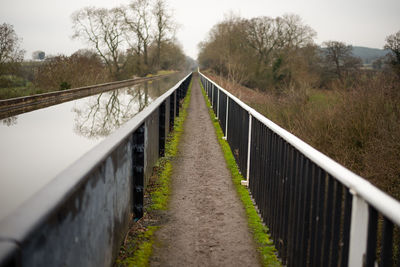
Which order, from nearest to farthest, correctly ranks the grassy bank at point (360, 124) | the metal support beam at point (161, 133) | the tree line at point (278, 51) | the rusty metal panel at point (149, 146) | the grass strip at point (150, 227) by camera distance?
the grass strip at point (150, 227), the rusty metal panel at point (149, 146), the metal support beam at point (161, 133), the grassy bank at point (360, 124), the tree line at point (278, 51)

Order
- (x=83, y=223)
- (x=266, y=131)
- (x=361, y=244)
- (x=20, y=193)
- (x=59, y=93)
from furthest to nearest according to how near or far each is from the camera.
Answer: (x=59, y=93) < (x=20, y=193) < (x=266, y=131) < (x=83, y=223) < (x=361, y=244)

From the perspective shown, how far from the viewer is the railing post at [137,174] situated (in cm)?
427

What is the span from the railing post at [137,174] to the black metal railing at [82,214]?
11 millimetres

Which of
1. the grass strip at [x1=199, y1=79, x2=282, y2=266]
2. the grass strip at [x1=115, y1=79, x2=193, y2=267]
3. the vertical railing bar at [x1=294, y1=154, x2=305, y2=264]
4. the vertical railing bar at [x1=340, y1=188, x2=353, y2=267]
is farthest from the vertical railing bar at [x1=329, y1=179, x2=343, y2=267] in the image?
the grass strip at [x1=115, y1=79, x2=193, y2=267]

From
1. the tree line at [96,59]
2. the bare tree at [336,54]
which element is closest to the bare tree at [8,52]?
the tree line at [96,59]

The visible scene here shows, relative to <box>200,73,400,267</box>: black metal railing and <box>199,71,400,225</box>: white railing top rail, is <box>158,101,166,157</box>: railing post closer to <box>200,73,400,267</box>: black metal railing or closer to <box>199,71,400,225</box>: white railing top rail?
<box>200,73,400,267</box>: black metal railing

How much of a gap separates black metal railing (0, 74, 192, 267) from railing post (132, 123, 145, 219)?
0.04 feet

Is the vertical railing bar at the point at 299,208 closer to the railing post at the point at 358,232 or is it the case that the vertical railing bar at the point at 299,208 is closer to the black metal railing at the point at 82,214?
the railing post at the point at 358,232

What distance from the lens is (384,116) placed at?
9305 millimetres

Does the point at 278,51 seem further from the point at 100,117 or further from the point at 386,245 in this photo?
the point at 386,245

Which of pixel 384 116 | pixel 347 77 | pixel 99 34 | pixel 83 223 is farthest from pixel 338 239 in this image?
pixel 99 34

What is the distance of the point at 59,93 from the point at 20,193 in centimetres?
1902

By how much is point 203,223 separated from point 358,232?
2757 millimetres

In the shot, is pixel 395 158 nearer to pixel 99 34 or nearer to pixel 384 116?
pixel 384 116
